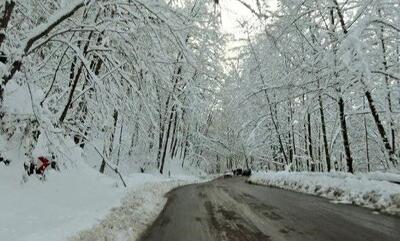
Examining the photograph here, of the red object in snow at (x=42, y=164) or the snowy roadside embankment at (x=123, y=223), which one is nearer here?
the snowy roadside embankment at (x=123, y=223)

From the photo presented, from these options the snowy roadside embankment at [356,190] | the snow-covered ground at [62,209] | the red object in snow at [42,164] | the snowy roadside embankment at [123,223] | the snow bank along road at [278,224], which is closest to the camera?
the snow-covered ground at [62,209]

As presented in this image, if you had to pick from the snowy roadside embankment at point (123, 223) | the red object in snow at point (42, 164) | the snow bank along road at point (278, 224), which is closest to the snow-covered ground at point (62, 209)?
the snowy roadside embankment at point (123, 223)

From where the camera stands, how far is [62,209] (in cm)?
945

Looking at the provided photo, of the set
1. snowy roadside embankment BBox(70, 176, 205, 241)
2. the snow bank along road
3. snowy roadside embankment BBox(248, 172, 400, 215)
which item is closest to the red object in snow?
snowy roadside embankment BBox(70, 176, 205, 241)

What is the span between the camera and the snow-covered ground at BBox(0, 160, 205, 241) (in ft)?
22.8

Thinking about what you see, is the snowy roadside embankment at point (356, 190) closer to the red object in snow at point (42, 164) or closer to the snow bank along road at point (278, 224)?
the snow bank along road at point (278, 224)

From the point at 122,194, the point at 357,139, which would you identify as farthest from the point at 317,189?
the point at 357,139

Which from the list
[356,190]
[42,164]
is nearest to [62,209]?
[42,164]

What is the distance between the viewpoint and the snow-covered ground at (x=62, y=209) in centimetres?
694

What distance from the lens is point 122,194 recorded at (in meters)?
14.3

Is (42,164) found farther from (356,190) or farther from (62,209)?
(356,190)

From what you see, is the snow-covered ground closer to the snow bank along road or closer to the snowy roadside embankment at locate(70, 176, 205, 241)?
the snowy roadside embankment at locate(70, 176, 205, 241)

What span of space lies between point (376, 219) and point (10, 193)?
787cm

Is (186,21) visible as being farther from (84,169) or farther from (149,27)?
(84,169)
